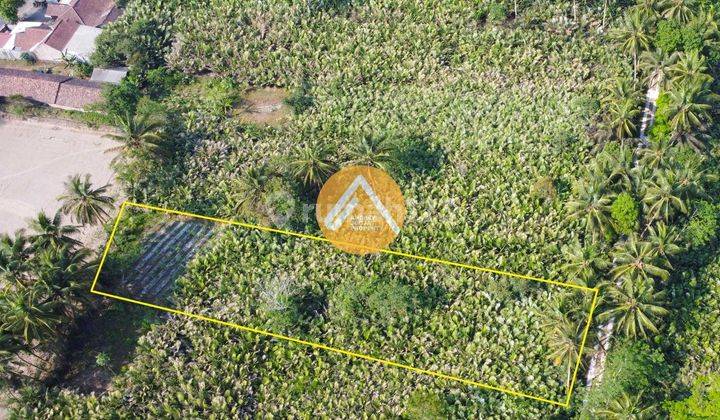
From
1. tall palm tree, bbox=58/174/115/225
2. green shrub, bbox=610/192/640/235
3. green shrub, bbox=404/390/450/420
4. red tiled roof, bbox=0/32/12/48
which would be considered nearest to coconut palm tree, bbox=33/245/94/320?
tall palm tree, bbox=58/174/115/225

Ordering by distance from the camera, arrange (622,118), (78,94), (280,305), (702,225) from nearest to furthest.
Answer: (280,305) < (702,225) < (622,118) < (78,94)

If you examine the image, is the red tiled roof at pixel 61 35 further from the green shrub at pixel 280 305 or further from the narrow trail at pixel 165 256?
the green shrub at pixel 280 305

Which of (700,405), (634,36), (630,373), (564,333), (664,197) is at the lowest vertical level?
(700,405)

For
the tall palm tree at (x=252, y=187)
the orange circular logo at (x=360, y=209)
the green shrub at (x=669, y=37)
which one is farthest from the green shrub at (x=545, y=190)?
the tall palm tree at (x=252, y=187)

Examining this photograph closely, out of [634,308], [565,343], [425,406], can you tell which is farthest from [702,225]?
[425,406]

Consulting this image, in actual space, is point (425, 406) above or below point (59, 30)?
below

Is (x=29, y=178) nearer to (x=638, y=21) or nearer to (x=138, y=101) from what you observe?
(x=138, y=101)

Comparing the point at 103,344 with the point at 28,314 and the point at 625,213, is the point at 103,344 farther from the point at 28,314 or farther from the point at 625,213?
the point at 625,213

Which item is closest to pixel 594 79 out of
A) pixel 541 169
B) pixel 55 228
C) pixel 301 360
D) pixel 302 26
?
pixel 541 169
